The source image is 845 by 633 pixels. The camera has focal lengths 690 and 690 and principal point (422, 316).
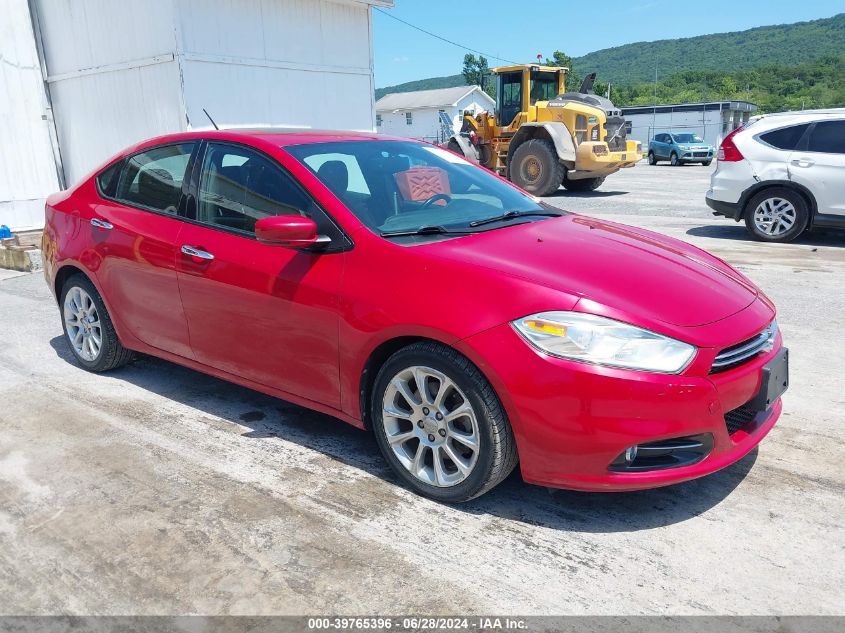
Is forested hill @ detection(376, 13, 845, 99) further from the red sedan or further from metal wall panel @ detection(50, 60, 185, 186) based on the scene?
the red sedan

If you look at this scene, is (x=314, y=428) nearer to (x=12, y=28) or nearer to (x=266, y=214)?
(x=266, y=214)

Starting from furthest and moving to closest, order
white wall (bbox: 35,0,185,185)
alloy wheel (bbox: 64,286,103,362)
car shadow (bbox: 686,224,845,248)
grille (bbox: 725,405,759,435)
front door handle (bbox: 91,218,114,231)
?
white wall (bbox: 35,0,185,185) → car shadow (bbox: 686,224,845,248) → alloy wheel (bbox: 64,286,103,362) → front door handle (bbox: 91,218,114,231) → grille (bbox: 725,405,759,435)

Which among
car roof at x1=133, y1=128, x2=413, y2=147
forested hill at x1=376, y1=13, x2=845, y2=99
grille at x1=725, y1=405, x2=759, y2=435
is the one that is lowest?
grille at x1=725, y1=405, x2=759, y2=435

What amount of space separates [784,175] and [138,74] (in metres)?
9.37

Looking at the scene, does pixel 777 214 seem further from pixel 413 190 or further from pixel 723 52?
pixel 723 52

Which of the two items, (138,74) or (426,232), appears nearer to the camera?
(426,232)

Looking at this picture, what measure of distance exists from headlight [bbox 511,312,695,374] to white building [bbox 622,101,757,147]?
136 feet

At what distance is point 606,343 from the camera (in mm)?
2615

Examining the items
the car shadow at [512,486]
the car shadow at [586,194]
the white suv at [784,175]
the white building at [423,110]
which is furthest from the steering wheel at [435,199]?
the white building at [423,110]

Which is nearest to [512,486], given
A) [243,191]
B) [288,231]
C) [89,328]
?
[288,231]

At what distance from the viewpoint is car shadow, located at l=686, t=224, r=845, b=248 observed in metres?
9.12

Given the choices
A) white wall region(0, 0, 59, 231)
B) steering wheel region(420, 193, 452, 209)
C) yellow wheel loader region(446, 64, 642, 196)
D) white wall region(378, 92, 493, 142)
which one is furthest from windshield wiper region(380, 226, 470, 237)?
Result: white wall region(378, 92, 493, 142)

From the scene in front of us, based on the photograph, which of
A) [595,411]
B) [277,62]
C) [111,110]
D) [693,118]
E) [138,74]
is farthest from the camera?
[693,118]

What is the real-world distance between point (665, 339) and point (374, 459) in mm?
1574
